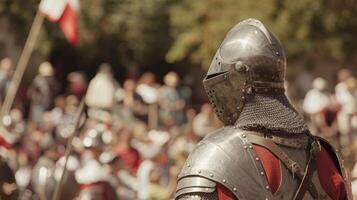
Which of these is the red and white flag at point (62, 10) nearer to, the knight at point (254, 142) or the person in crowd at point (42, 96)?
the knight at point (254, 142)

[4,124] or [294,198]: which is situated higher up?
[294,198]

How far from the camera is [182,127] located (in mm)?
24734

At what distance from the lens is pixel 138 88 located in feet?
83.8

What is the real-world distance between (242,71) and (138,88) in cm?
2010

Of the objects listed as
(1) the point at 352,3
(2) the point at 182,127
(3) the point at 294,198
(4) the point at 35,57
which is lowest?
Result: (4) the point at 35,57

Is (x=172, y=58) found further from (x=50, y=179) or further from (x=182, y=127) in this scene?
(x=50, y=179)

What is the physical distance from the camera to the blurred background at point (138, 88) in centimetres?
1535

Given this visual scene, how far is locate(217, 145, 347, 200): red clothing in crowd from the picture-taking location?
17.6ft

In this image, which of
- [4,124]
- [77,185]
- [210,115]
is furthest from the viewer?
[210,115]

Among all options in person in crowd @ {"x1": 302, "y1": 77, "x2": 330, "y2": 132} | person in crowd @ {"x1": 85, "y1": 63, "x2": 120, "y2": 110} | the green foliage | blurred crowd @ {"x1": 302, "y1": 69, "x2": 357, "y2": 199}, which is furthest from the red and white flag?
the green foliage

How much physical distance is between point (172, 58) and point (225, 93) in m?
24.3

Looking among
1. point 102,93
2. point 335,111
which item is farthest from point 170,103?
point 335,111

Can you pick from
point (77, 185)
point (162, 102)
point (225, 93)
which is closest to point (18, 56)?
point (162, 102)

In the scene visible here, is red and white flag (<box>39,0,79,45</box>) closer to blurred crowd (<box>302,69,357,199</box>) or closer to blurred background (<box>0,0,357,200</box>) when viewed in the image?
blurred background (<box>0,0,357,200</box>)
